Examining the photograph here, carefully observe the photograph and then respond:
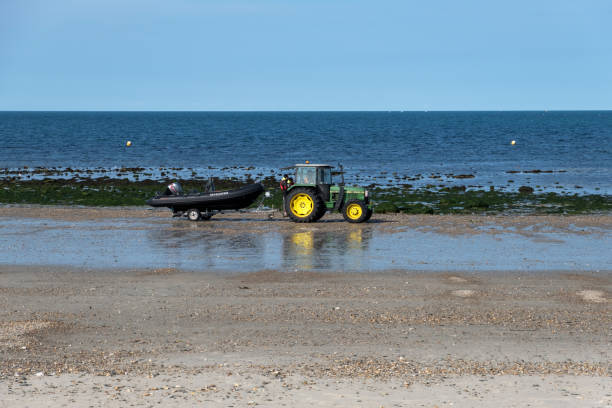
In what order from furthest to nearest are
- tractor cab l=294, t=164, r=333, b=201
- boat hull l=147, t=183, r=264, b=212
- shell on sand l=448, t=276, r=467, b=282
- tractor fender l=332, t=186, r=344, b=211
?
tractor cab l=294, t=164, r=333, b=201 < boat hull l=147, t=183, r=264, b=212 < tractor fender l=332, t=186, r=344, b=211 < shell on sand l=448, t=276, r=467, b=282

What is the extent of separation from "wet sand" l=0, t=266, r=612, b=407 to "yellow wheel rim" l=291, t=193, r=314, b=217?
9.57 metres

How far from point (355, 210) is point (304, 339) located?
14.8m

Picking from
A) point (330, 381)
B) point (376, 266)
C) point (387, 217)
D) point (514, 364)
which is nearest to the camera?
point (330, 381)

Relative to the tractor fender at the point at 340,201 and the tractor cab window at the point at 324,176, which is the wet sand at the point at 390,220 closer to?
the tractor fender at the point at 340,201

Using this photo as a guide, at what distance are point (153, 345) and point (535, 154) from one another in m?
70.6

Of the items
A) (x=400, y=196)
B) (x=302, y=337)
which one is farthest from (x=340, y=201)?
(x=302, y=337)

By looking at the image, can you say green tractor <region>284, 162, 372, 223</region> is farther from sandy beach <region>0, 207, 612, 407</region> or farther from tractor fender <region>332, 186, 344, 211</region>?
sandy beach <region>0, 207, 612, 407</region>

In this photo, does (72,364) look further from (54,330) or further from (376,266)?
(376,266)

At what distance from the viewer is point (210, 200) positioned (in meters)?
28.0

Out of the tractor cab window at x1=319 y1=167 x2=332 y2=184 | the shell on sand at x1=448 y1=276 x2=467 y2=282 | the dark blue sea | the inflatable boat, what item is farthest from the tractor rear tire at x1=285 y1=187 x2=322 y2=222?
the dark blue sea

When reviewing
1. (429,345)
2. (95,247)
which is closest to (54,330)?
(429,345)

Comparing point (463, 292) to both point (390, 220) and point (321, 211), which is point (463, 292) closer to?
point (321, 211)

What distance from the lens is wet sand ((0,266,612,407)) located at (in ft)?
33.1

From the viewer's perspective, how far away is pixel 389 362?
11.3 m
